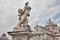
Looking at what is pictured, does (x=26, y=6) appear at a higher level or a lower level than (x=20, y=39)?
higher

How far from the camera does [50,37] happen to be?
62219mm

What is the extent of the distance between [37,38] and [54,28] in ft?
34.1

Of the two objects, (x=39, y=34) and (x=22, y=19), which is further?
(x=39, y=34)

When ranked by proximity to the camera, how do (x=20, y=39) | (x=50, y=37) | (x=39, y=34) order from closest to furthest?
1. (x=20, y=39)
2. (x=39, y=34)
3. (x=50, y=37)

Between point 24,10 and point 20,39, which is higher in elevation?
point 24,10

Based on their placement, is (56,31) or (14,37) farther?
(56,31)

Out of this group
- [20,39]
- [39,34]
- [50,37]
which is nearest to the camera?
[20,39]

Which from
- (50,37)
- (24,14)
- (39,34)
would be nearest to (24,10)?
(24,14)

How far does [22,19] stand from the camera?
1446 cm

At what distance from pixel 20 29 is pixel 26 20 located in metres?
0.71

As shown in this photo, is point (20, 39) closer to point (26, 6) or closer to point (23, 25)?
point (23, 25)

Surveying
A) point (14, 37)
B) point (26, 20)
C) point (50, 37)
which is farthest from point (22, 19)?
point (50, 37)

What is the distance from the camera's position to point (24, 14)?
1465 cm

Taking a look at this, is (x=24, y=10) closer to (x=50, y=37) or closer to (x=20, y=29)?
(x=20, y=29)
